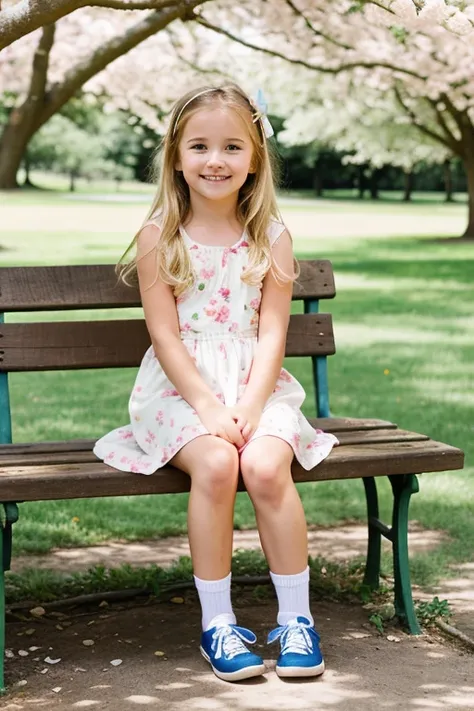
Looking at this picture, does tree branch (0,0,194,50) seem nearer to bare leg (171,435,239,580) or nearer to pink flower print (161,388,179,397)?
pink flower print (161,388,179,397)

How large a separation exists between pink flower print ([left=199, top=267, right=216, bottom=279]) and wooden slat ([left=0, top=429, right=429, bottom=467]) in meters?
0.64

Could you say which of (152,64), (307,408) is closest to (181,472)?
(307,408)

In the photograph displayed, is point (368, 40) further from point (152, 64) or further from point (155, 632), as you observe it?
point (155, 632)

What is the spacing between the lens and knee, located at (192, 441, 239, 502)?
312 centimetres

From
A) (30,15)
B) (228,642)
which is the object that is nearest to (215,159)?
(30,15)

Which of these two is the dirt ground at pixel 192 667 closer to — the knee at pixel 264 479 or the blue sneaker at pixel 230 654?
the blue sneaker at pixel 230 654

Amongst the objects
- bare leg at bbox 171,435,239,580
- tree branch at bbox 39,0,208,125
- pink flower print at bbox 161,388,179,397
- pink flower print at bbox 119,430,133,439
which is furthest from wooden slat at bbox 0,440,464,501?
tree branch at bbox 39,0,208,125

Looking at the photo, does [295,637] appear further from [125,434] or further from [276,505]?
[125,434]

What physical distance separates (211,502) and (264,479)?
16 centimetres

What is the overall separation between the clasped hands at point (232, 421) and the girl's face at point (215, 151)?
2.35 feet

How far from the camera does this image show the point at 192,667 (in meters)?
3.22

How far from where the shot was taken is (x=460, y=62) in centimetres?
1878

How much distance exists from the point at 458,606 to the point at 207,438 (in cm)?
121

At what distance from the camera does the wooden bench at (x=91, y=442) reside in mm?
3186
